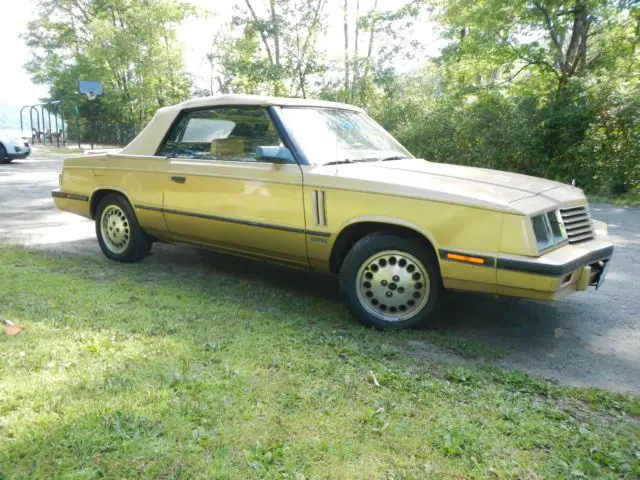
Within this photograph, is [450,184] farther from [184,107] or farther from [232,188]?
[184,107]

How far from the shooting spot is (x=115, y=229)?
5.46 m

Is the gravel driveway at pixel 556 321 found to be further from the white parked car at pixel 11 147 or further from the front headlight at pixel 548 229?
the white parked car at pixel 11 147

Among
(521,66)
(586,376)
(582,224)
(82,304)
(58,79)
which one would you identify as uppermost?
(58,79)

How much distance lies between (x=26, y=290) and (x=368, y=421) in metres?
3.12

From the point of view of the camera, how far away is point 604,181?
1155 centimetres

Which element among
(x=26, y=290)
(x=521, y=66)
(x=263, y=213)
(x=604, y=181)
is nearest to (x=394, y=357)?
(x=263, y=213)

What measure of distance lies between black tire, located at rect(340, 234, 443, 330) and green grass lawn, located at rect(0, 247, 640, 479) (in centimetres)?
14

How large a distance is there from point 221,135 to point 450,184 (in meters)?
2.07

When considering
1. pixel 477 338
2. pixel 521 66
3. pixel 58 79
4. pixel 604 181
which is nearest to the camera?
pixel 477 338

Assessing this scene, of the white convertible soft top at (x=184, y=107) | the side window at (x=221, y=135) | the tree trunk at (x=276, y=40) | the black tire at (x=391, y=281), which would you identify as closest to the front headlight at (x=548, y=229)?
the black tire at (x=391, y=281)

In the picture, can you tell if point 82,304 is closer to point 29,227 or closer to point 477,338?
point 477,338

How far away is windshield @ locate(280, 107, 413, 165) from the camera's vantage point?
4188 mm

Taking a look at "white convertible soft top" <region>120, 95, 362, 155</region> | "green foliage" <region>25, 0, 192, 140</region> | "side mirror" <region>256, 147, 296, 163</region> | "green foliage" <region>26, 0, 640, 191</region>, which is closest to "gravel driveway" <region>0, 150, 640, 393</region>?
"white convertible soft top" <region>120, 95, 362, 155</region>

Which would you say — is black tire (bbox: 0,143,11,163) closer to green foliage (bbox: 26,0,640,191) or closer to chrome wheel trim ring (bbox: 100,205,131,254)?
green foliage (bbox: 26,0,640,191)
